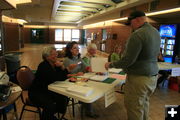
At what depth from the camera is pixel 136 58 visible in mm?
1831

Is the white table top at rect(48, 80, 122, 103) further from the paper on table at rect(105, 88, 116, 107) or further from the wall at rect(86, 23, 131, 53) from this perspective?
the wall at rect(86, 23, 131, 53)

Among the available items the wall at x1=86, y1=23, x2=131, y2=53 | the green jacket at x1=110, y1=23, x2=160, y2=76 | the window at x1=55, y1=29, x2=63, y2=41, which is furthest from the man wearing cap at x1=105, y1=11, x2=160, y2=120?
the window at x1=55, y1=29, x2=63, y2=41

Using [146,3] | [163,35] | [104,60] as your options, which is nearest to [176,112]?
[104,60]

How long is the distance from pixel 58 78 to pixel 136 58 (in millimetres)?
1099

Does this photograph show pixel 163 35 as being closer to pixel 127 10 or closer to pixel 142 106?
pixel 127 10

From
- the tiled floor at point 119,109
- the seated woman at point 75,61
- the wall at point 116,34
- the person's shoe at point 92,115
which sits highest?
the wall at point 116,34

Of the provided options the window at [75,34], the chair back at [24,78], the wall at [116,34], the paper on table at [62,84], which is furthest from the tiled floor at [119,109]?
the window at [75,34]

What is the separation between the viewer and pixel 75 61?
2850 millimetres

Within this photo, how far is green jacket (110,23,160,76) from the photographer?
1.80m

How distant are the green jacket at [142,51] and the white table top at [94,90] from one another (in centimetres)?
40

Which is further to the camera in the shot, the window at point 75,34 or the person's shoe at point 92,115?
the window at point 75,34

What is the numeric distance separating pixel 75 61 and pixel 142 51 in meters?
1.34

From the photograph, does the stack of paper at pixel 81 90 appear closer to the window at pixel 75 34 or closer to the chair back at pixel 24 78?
the chair back at pixel 24 78

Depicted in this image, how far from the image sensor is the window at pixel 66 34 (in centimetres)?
2139
